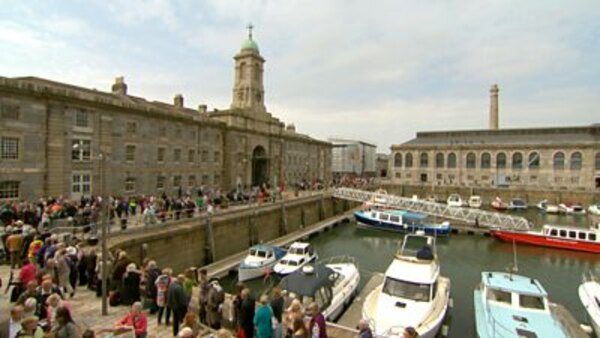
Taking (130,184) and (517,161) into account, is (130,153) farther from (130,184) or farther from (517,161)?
(517,161)

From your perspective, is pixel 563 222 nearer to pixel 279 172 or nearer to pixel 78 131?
pixel 279 172

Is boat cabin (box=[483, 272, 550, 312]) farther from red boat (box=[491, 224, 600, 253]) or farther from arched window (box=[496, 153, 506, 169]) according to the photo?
arched window (box=[496, 153, 506, 169])

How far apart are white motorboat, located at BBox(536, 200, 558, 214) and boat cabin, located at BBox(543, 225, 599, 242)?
3217 centimetres

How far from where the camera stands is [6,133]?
2309 cm

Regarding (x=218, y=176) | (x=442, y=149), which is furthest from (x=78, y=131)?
(x=442, y=149)

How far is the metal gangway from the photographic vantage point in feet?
131

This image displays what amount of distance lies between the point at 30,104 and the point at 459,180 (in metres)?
83.1

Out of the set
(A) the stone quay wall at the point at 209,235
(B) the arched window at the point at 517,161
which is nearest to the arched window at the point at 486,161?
(B) the arched window at the point at 517,161

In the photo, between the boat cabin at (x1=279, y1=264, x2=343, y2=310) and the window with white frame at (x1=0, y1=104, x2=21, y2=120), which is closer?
the boat cabin at (x1=279, y1=264, x2=343, y2=310)

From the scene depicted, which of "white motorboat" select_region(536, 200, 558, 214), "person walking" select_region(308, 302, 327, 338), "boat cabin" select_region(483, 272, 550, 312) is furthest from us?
"white motorboat" select_region(536, 200, 558, 214)

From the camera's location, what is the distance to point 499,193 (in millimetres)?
75250

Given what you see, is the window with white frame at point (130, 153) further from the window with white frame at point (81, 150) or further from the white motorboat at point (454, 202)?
the white motorboat at point (454, 202)

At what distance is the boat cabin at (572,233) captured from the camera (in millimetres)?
33094

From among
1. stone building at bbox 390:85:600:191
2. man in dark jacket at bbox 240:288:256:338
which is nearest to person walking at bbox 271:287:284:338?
man in dark jacket at bbox 240:288:256:338
